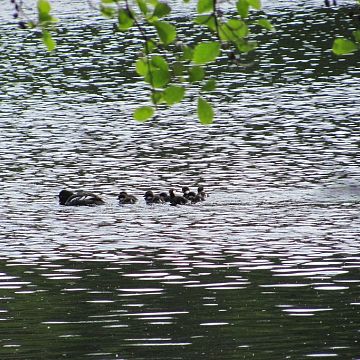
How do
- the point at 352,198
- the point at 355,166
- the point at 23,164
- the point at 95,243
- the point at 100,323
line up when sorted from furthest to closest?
1. the point at 23,164
2. the point at 355,166
3. the point at 352,198
4. the point at 95,243
5. the point at 100,323

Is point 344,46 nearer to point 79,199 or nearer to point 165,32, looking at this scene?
point 165,32

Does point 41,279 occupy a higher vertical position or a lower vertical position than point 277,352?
lower

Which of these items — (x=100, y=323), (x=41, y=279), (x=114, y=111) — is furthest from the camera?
(x=114, y=111)

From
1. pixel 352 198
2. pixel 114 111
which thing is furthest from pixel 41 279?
pixel 114 111

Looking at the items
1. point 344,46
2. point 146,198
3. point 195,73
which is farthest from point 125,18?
point 146,198

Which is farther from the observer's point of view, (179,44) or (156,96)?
(179,44)

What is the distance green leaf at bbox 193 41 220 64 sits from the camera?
21.4ft

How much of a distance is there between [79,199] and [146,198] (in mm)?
1523

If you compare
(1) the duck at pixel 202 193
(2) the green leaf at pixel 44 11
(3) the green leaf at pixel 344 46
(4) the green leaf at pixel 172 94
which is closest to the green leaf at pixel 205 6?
(4) the green leaf at pixel 172 94

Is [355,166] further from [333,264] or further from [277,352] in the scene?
[277,352]

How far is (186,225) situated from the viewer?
82.6ft

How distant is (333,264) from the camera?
20.8m

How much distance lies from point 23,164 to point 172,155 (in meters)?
4.19

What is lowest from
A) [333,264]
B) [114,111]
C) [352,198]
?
[114,111]
